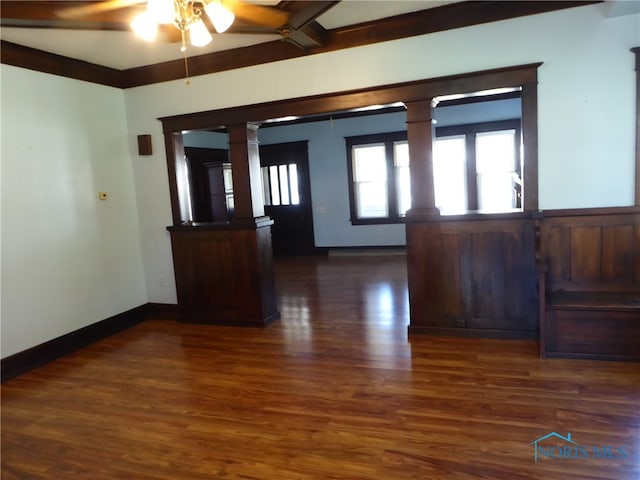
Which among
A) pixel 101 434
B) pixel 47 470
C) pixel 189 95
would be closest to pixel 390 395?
pixel 101 434

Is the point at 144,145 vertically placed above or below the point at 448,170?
above

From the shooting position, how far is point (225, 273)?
4.57 metres

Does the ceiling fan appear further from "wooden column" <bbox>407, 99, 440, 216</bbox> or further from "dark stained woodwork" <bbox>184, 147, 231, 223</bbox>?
"dark stained woodwork" <bbox>184, 147, 231, 223</bbox>

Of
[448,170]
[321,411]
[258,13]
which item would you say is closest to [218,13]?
[258,13]

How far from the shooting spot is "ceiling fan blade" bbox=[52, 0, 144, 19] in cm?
261

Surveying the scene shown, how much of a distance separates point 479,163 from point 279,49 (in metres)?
4.73

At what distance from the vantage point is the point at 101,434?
267cm

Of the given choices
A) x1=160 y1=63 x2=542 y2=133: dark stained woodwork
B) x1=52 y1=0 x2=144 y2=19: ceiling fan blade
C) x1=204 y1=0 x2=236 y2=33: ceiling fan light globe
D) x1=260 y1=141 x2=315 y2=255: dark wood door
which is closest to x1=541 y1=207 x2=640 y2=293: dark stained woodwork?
x1=160 y1=63 x2=542 y2=133: dark stained woodwork

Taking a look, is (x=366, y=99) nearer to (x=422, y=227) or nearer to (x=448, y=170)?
(x=422, y=227)

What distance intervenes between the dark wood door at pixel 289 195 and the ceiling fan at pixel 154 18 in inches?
214

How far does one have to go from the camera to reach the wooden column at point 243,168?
4375 millimetres

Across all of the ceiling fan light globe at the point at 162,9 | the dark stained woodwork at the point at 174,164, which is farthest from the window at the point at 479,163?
the ceiling fan light globe at the point at 162,9

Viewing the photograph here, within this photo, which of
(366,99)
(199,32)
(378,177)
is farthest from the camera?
Answer: (378,177)

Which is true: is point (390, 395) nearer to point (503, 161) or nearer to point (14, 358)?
point (14, 358)
